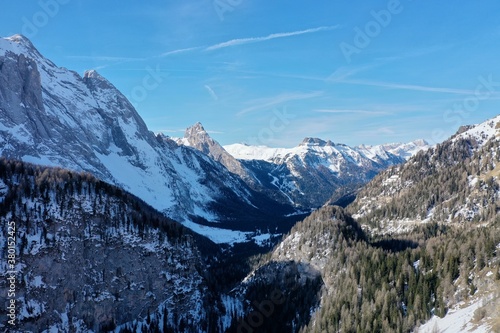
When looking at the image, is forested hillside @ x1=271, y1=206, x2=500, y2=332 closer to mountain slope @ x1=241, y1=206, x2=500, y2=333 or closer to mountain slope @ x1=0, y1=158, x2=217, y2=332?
mountain slope @ x1=241, y1=206, x2=500, y2=333

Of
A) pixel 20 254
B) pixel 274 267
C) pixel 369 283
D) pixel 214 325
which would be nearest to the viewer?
pixel 20 254

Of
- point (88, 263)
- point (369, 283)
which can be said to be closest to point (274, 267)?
point (369, 283)

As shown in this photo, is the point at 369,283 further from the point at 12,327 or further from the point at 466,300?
the point at 12,327
